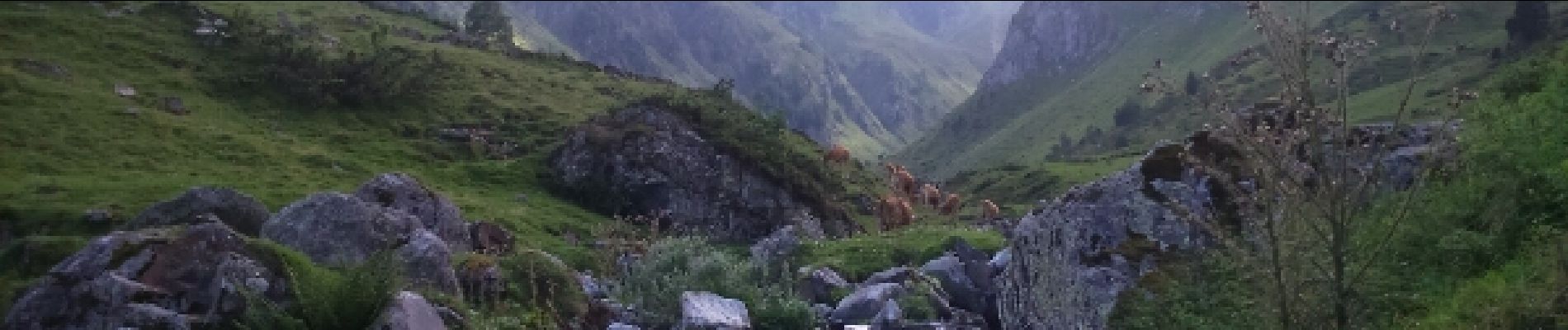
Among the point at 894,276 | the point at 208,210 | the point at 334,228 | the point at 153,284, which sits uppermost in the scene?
the point at 153,284

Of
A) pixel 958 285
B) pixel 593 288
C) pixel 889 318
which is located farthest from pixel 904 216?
pixel 889 318

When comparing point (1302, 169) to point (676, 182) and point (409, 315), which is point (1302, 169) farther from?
point (676, 182)

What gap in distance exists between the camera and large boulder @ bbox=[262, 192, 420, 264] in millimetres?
19281

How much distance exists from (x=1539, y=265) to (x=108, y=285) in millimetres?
15439

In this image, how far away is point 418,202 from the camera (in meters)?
27.4

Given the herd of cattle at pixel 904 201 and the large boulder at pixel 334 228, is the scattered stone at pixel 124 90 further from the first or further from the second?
the herd of cattle at pixel 904 201

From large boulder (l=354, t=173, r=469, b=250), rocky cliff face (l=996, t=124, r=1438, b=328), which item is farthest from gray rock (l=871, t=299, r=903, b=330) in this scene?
large boulder (l=354, t=173, r=469, b=250)

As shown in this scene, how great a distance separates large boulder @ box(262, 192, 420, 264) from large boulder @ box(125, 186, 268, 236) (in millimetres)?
2803

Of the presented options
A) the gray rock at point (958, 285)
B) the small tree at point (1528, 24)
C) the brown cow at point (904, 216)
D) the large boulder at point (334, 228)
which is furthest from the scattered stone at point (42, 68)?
the small tree at point (1528, 24)

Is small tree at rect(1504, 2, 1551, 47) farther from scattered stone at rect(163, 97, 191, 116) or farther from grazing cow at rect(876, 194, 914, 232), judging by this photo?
scattered stone at rect(163, 97, 191, 116)

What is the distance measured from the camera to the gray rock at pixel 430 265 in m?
15.5

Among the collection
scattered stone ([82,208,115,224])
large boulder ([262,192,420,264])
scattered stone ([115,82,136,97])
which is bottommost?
scattered stone ([82,208,115,224])

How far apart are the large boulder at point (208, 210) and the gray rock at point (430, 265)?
27.3 feet

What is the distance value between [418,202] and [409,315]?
1732 centimetres
